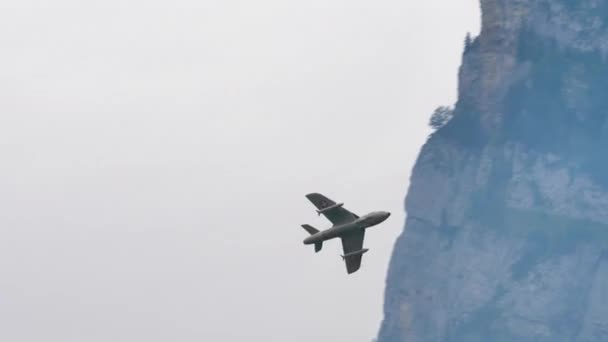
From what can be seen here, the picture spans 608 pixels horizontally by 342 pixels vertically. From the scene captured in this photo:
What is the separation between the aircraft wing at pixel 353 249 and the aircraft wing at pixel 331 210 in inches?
78.2

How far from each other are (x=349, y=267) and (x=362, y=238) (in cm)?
343

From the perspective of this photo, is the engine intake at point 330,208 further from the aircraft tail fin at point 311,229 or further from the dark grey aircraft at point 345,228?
the aircraft tail fin at point 311,229

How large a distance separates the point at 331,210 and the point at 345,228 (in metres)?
2.81

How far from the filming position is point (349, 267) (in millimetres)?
156750

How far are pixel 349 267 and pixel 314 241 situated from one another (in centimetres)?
725

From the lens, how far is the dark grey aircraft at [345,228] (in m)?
152

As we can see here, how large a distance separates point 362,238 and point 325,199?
8.05 meters

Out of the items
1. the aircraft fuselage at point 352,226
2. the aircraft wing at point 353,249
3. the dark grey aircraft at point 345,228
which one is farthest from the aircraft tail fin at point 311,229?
the aircraft wing at point 353,249

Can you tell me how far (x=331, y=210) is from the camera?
6014 inches

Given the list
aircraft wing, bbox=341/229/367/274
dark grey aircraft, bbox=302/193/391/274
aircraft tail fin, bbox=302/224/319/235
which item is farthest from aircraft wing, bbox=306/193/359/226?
aircraft wing, bbox=341/229/367/274

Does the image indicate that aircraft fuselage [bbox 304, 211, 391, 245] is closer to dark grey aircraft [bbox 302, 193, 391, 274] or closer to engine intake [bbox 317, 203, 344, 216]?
dark grey aircraft [bbox 302, 193, 391, 274]

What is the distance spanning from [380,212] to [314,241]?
7.69m

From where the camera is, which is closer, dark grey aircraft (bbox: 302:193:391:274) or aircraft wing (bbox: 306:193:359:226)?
aircraft wing (bbox: 306:193:359:226)

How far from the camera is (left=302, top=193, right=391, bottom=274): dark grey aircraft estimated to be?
15150cm
